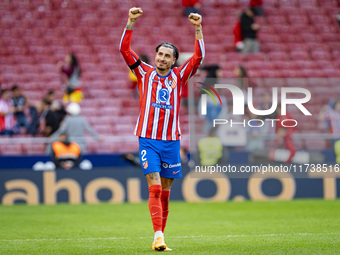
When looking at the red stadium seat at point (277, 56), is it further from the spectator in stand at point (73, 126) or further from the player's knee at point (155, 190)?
the player's knee at point (155, 190)

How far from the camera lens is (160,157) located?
6.51 m

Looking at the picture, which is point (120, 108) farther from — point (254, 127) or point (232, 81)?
point (254, 127)

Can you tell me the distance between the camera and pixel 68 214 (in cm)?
1048

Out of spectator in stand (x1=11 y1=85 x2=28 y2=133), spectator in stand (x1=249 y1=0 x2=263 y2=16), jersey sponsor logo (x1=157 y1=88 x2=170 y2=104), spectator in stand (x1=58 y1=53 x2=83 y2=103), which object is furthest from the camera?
spectator in stand (x1=249 y1=0 x2=263 y2=16)

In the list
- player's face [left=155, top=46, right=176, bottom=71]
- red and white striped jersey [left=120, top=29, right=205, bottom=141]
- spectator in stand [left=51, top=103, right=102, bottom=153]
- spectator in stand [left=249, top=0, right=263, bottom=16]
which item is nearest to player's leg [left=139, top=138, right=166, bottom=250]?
red and white striped jersey [left=120, top=29, right=205, bottom=141]

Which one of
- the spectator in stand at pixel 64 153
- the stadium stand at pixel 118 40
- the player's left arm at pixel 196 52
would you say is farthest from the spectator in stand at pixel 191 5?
the player's left arm at pixel 196 52

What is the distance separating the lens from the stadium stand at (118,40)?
17.9 m

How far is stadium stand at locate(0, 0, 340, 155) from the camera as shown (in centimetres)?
1786

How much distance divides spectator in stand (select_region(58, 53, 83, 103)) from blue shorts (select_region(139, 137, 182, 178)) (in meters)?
10.2

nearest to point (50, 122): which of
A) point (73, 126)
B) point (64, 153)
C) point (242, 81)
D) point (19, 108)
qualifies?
point (73, 126)

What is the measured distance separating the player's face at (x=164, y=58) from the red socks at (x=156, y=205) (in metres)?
1.19

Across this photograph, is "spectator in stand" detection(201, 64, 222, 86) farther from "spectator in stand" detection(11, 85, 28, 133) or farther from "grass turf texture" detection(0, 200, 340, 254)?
"spectator in stand" detection(11, 85, 28, 133)

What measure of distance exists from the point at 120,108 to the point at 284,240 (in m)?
10.6

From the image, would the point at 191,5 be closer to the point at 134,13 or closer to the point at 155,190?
the point at 134,13
